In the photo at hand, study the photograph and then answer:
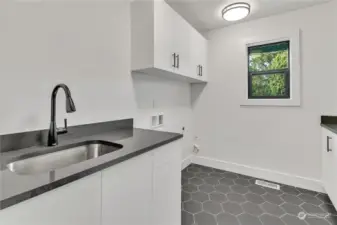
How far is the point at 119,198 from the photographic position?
0.94 meters

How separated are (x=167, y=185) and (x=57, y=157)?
29.9 inches

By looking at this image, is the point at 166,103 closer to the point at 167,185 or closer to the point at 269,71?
the point at 167,185

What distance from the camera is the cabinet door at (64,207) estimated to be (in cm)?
59

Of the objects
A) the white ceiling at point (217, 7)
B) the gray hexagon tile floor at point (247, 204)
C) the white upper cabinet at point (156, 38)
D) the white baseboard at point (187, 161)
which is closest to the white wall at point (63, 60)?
the white upper cabinet at point (156, 38)

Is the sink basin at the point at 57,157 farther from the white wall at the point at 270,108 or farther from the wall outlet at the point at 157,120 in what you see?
the white wall at the point at 270,108

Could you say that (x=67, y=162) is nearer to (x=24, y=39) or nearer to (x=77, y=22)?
(x=24, y=39)

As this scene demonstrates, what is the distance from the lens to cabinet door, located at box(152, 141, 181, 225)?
3.99ft

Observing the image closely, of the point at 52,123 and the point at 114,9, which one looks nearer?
the point at 52,123

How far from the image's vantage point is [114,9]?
169 cm

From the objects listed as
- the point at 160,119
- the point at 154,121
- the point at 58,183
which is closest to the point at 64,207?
the point at 58,183

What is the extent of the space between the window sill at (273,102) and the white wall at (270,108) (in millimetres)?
63

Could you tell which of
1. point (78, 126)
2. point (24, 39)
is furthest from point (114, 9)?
point (78, 126)

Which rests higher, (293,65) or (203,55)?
(203,55)

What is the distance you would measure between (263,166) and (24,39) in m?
2.98
